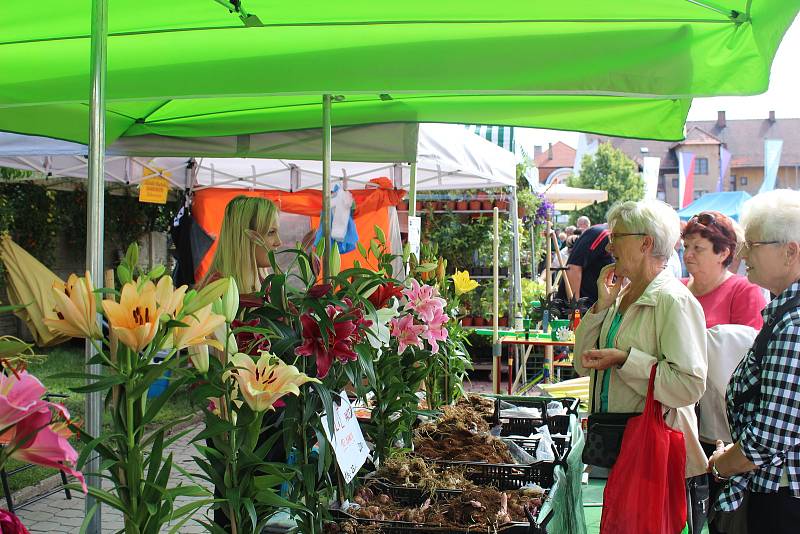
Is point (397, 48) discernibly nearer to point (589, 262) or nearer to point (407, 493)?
point (407, 493)

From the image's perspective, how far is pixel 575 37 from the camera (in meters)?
2.08

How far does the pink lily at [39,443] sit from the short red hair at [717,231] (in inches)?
117

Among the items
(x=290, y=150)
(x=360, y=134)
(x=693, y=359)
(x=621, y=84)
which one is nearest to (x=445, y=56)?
(x=621, y=84)

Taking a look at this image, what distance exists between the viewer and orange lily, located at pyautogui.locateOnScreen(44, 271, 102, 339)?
1.11m

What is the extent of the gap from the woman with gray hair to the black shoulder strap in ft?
1.15

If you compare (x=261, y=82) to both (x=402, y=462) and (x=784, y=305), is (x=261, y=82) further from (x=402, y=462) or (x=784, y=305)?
(x=784, y=305)

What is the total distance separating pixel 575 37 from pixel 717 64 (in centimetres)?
39

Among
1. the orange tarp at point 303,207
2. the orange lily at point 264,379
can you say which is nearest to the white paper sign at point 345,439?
the orange lily at point 264,379

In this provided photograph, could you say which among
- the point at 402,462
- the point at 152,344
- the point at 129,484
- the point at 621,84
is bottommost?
the point at 402,462

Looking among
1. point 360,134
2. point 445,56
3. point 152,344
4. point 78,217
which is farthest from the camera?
point 78,217

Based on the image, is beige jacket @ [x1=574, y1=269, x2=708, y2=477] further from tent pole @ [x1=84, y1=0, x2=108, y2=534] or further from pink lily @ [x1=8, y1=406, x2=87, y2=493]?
pink lily @ [x1=8, y1=406, x2=87, y2=493]

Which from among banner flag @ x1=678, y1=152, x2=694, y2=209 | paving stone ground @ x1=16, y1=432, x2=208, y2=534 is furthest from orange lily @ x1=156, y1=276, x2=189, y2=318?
banner flag @ x1=678, y1=152, x2=694, y2=209

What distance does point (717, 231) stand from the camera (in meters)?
3.24

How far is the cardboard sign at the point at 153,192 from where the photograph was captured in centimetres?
636
